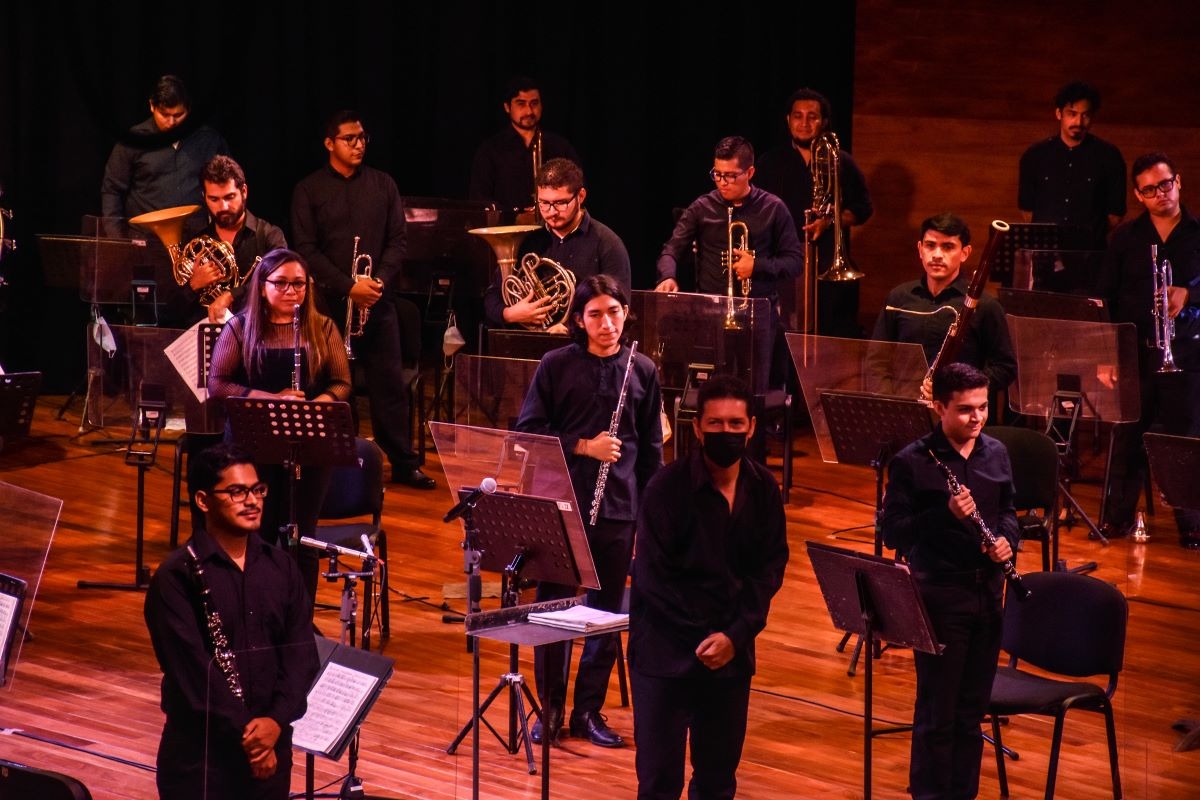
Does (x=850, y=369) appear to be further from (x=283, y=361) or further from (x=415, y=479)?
(x=415, y=479)

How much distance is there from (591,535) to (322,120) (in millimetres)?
6213

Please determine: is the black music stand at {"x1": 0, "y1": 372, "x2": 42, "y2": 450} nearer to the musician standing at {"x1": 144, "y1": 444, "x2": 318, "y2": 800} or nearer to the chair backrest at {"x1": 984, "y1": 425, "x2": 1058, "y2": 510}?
the musician standing at {"x1": 144, "y1": 444, "x2": 318, "y2": 800}

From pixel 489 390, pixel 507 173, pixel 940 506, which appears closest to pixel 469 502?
pixel 940 506

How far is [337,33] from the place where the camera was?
10789mm

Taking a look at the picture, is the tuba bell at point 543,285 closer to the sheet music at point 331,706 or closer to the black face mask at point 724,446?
the black face mask at point 724,446

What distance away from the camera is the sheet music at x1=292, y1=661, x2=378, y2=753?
13.6 ft

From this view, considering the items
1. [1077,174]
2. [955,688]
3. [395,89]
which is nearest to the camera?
[955,688]

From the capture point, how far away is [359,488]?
21.1 ft

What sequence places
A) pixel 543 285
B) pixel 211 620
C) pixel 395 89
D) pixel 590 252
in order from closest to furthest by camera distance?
1. pixel 211 620
2. pixel 590 252
3. pixel 543 285
4. pixel 395 89

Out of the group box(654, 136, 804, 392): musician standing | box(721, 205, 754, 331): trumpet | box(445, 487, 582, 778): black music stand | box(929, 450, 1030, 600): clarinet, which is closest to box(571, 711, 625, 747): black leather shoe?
box(445, 487, 582, 778): black music stand

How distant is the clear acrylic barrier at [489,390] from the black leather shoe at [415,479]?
168 cm

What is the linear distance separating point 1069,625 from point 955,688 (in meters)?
0.50

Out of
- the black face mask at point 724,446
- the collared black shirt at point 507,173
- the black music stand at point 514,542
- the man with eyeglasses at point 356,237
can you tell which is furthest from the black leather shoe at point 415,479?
the black face mask at point 724,446

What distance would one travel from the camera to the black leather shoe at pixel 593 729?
5465 millimetres
